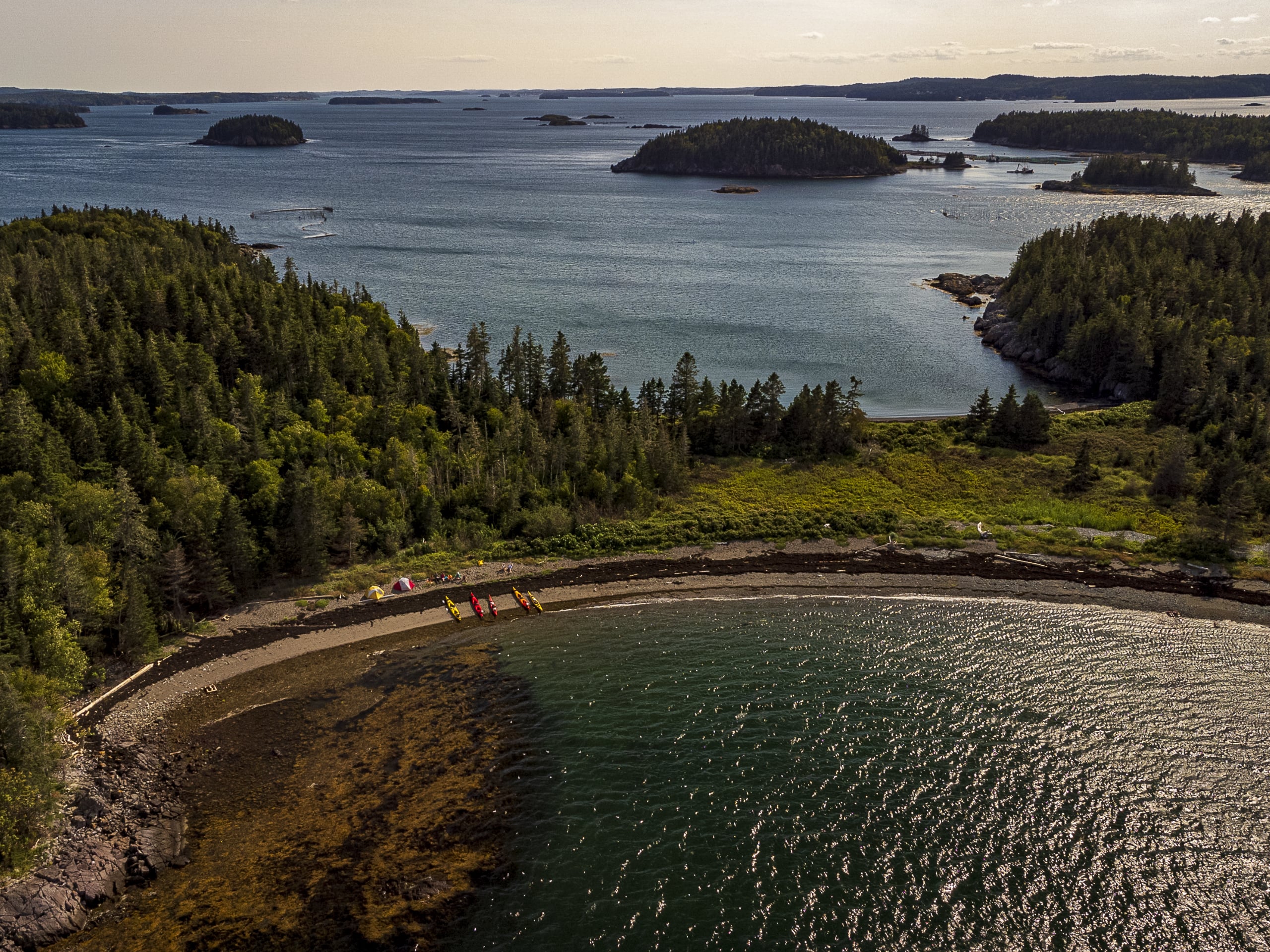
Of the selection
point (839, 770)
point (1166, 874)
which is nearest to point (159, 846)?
point (839, 770)

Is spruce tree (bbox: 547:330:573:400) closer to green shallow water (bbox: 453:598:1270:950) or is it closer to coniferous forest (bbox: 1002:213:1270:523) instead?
green shallow water (bbox: 453:598:1270:950)

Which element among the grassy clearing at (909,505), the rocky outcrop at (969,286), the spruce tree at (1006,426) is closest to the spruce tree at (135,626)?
the grassy clearing at (909,505)

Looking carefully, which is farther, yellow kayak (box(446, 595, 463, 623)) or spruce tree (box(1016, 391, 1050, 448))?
spruce tree (box(1016, 391, 1050, 448))

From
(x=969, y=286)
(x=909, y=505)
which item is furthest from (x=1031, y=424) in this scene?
(x=969, y=286)

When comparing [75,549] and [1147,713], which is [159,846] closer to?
[75,549]

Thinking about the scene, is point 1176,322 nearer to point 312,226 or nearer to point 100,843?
point 100,843

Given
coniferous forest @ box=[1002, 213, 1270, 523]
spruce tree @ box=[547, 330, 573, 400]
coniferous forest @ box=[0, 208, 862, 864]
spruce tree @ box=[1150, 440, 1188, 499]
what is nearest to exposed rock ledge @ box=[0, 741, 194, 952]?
coniferous forest @ box=[0, 208, 862, 864]
